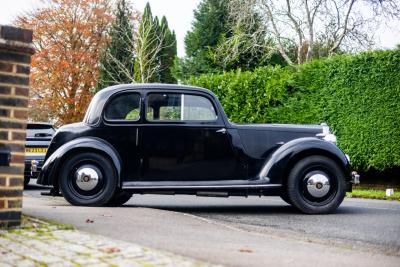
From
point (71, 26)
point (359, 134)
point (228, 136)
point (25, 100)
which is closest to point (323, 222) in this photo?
point (228, 136)

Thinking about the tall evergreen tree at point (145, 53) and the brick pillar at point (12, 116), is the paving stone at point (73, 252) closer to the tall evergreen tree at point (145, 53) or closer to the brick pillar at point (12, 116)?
the brick pillar at point (12, 116)

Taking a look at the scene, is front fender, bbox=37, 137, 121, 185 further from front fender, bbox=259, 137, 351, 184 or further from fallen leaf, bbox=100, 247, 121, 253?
fallen leaf, bbox=100, 247, 121, 253

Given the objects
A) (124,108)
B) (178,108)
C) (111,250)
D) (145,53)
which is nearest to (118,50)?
(145,53)

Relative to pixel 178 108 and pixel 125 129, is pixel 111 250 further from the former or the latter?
pixel 178 108

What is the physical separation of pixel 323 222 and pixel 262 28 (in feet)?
64.4

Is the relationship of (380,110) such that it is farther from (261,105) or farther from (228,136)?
(228,136)

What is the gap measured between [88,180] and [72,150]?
486 mm

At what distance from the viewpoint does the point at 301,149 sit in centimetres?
777

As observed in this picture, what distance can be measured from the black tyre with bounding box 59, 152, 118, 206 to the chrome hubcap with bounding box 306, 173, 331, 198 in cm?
279

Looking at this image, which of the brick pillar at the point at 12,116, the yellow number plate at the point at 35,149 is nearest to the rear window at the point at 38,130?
the yellow number plate at the point at 35,149

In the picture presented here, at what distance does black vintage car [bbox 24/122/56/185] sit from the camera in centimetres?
1376

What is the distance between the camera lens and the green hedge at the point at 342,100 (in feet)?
49.5

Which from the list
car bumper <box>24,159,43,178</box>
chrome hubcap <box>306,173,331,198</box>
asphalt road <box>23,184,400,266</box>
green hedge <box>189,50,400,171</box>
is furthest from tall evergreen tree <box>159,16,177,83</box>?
asphalt road <box>23,184,400,266</box>

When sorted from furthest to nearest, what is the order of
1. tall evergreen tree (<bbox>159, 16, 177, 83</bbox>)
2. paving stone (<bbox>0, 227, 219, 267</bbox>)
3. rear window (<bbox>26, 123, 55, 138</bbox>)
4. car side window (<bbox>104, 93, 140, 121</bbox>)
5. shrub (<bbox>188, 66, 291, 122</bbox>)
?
tall evergreen tree (<bbox>159, 16, 177, 83</bbox>) → shrub (<bbox>188, 66, 291, 122</bbox>) → rear window (<bbox>26, 123, 55, 138</bbox>) → car side window (<bbox>104, 93, 140, 121</bbox>) → paving stone (<bbox>0, 227, 219, 267</bbox>)
